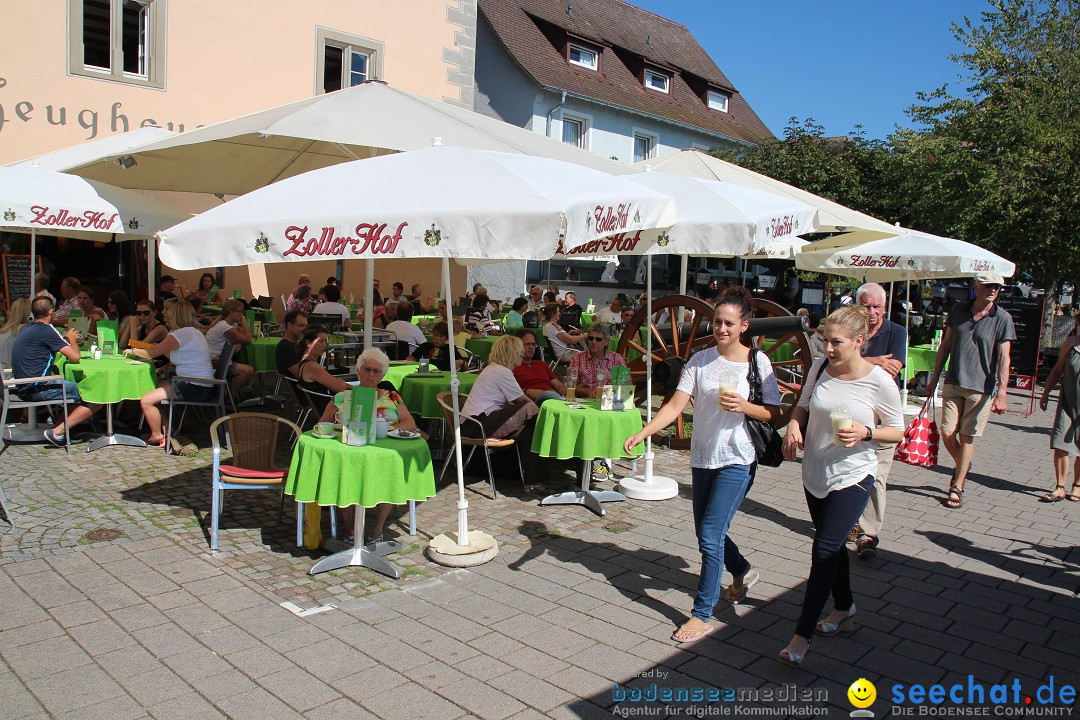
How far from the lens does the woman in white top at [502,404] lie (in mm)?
6332

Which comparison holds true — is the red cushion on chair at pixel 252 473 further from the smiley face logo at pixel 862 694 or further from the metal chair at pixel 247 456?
the smiley face logo at pixel 862 694

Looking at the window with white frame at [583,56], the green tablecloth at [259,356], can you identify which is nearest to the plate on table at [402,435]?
the green tablecloth at [259,356]

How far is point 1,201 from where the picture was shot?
6965 mm

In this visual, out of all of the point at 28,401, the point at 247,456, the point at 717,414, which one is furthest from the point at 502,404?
the point at 28,401

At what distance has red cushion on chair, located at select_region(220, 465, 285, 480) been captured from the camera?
16.6 ft

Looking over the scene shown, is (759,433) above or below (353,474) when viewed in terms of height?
above

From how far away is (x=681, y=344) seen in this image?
7.79 m

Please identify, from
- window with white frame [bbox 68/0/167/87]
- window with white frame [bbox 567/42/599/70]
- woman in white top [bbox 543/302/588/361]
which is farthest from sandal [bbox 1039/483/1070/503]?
window with white frame [bbox 567/42/599/70]

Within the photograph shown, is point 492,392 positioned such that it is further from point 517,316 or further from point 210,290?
point 210,290

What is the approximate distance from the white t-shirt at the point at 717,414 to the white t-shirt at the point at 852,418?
0.89 feet

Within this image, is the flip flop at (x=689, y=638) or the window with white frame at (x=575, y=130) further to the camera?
the window with white frame at (x=575, y=130)

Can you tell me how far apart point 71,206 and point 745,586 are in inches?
258

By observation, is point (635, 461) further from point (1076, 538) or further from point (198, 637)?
point (198, 637)

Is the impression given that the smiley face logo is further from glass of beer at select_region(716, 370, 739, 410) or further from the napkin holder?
the napkin holder
